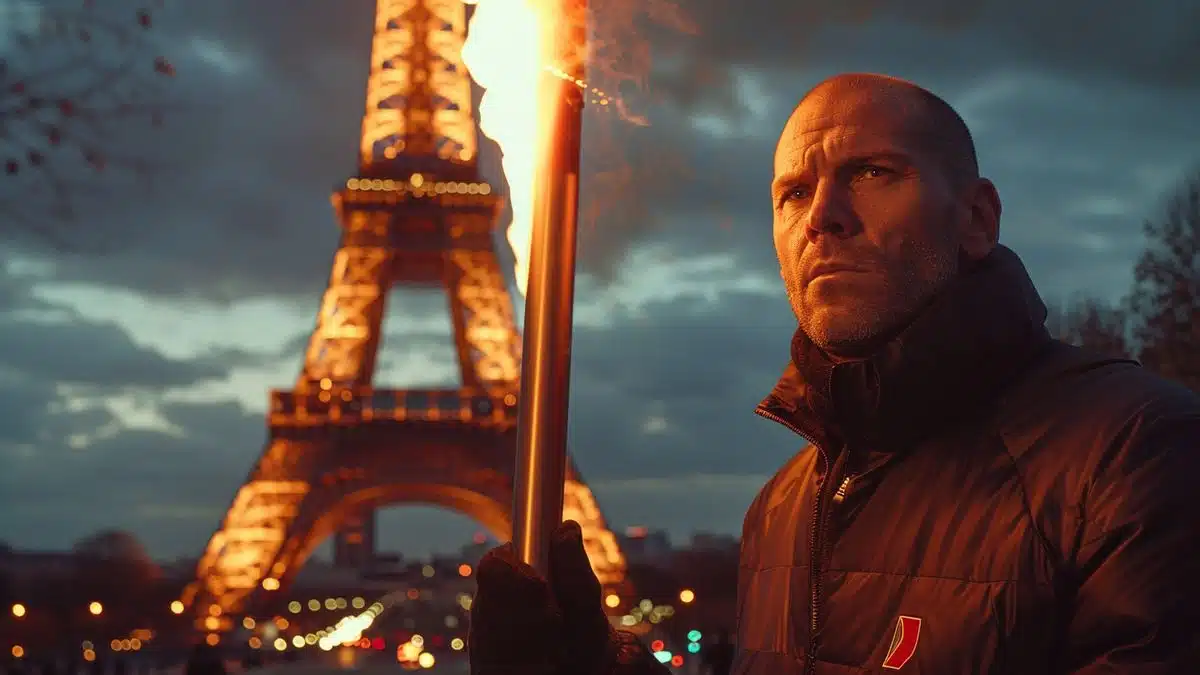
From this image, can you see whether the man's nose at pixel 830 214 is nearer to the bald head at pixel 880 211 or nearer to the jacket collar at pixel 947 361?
the bald head at pixel 880 211

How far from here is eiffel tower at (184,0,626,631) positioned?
136 feet

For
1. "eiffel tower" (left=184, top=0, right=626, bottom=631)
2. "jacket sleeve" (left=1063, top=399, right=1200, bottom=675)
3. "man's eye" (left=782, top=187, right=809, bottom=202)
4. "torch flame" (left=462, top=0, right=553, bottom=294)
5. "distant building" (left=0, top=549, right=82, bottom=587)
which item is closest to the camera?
"jacket sleeve" (left=1063, top=399, right=1200, bottom=675)

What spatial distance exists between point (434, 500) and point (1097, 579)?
143ft

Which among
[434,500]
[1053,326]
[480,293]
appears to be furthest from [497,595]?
[434,500]

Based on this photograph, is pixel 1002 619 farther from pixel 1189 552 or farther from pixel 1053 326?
pixel 1053 326

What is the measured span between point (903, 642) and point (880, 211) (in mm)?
678

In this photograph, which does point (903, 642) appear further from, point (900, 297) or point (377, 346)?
point (377, 346)

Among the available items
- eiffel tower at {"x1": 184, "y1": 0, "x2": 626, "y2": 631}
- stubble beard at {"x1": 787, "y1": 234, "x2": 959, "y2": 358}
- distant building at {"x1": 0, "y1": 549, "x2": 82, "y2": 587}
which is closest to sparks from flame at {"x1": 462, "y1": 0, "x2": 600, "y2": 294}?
stubble beard at {"x1": 787, "y1": 234, "x2": 959, "y2": 358}

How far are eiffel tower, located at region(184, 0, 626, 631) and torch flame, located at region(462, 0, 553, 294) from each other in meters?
38.8

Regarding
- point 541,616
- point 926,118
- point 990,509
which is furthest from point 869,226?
point 541,616

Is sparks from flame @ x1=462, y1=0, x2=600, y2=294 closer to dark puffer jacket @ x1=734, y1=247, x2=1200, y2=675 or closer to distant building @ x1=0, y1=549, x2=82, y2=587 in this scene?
dark puffer jacket @ x1=734, y1=247, x2=1200, y2=675

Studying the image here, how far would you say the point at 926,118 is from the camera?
2.32 m

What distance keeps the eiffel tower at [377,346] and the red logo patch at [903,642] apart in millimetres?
39243

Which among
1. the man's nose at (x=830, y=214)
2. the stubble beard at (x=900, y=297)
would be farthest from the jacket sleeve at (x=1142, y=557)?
the man's nose at (x=830, y=214)
